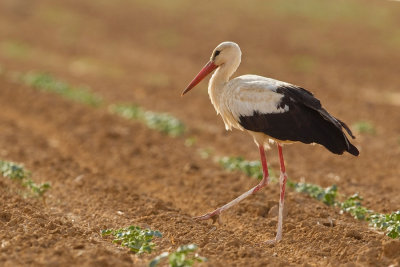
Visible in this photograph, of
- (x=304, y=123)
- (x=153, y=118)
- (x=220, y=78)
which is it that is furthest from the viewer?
(x=153, y=118)

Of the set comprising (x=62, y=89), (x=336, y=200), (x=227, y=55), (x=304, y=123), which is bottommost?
(x=336, y=200)

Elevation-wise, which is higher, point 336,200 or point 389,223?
point 336,200

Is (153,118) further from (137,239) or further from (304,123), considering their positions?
(137,239)

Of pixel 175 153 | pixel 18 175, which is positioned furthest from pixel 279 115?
pixel 175 153

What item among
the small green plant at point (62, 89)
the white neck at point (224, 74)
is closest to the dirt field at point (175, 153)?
the small green plant at point (62, 89)

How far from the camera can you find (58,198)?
8.24 meters

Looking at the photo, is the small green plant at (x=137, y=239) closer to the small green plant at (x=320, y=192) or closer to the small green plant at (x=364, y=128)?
the small green plant at (x=320, y=192)

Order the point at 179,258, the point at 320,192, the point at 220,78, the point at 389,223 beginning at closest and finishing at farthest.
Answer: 1. the point at 179,258
2. the point at 389,223
3. the point at 220,78
4. the point at 320,192

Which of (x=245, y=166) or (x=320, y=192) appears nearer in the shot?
(x=320, y=192)

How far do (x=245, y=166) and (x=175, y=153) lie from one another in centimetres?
183

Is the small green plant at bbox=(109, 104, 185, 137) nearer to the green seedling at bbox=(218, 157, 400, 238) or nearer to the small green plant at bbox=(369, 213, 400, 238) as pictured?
the green seedling at bbox=(218, 157, 400, 238)

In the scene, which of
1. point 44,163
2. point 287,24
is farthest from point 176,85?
point 287,24

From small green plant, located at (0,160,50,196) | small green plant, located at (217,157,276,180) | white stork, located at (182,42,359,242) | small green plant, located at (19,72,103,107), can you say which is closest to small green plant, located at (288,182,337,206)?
small green plant, located at (217,157,276,180)

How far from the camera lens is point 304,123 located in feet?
22.3
